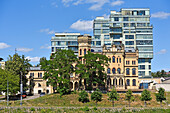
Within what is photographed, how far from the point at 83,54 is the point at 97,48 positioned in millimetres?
7409

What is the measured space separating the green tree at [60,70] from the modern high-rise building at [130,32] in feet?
196

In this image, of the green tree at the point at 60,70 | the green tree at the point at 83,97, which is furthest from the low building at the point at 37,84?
the green tree at the point at 83,97

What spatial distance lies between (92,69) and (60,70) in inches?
392

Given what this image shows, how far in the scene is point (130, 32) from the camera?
15775cm

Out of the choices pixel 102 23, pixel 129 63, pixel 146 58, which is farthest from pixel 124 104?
pixel 102 23

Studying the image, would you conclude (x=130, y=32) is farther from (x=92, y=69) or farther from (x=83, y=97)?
(x=83, y=97)

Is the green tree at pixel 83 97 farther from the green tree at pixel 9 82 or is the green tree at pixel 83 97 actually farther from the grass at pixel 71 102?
the green tree at pixel 9 82

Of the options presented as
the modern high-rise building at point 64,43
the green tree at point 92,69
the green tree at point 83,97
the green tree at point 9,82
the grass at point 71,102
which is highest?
the modern high-rise building at point 64,43

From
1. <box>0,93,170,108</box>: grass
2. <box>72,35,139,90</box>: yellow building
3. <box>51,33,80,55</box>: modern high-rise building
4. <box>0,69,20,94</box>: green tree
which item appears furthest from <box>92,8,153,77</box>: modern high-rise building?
<box>0,69,20,94</box>: green tree

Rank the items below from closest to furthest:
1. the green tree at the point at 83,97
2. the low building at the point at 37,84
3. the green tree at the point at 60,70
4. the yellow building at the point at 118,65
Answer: the green tree at the point at 83,97
the green tree at the point at 60,70
the yellow building at the point at 118,65
the low building at the point at 37,84

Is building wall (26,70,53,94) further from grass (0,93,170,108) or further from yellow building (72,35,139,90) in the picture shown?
grass (0,93,170,108)

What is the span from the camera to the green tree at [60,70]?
95.4 metres

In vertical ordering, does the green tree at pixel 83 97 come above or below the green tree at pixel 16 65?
below

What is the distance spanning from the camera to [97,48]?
371ft
